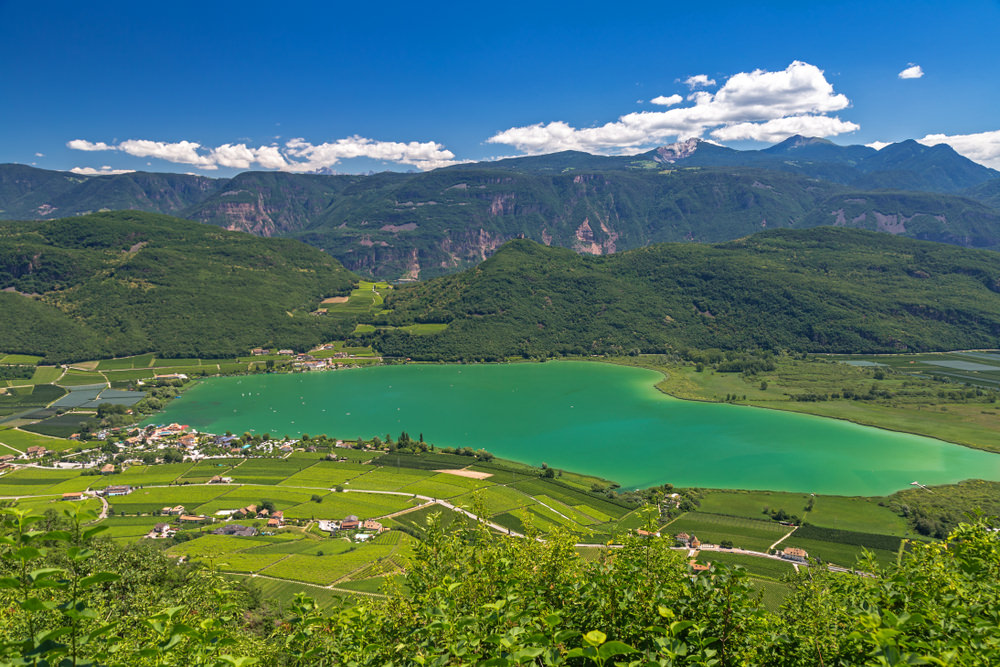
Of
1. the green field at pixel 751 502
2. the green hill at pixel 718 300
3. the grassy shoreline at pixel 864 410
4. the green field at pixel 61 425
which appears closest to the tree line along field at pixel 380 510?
the green field at pixel 751 502

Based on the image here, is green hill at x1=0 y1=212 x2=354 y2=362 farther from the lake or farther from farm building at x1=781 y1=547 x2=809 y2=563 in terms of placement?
farm building at x1=781 y1=547 x2=809 y2=563

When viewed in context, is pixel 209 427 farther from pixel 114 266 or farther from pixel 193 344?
pixel 114 266

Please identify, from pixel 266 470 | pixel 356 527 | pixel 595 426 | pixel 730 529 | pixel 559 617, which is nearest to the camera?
pixel 559 617

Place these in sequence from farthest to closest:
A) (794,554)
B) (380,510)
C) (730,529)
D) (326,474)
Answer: (326,474) → (380,510) → (730,529) → (794,554)

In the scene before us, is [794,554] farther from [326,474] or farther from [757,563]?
[326,474]

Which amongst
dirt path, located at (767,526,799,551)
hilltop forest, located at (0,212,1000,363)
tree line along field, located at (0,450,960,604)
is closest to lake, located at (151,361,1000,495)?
tree line along field, located at (0,450,960,604)

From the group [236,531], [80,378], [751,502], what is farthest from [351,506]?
[80,378]
